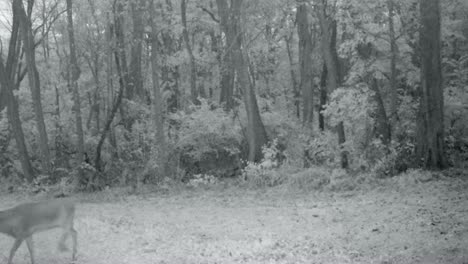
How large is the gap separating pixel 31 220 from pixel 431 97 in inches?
443

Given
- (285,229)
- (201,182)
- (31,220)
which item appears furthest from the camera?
(201,182)

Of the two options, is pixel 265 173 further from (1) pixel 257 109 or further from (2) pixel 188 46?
(2) pixel 188 46

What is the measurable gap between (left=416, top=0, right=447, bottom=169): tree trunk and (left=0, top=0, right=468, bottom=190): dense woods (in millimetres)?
29

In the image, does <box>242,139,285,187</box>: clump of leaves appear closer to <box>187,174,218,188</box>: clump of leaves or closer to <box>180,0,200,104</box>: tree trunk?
<box>187,174,218,188</box>: clump of leaves

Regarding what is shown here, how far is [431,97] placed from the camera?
15250mm

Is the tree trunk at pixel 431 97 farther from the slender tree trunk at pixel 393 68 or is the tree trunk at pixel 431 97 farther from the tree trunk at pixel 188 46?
the tree trunk at pixel 188 46

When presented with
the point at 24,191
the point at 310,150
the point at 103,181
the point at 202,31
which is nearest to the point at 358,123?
the point at 310,150

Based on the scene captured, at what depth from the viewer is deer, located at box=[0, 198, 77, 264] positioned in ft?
28.0

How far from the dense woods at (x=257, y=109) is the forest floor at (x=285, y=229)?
9.29 ft

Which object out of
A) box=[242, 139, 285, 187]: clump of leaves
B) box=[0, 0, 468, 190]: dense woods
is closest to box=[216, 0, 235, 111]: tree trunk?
box=[0, 0, 468, 190]: dense woods

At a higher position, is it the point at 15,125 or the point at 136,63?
the point at 136,63

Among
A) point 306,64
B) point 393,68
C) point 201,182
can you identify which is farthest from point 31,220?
point 306,64

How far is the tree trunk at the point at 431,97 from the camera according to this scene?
593 inches

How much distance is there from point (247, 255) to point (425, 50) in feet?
31.1
